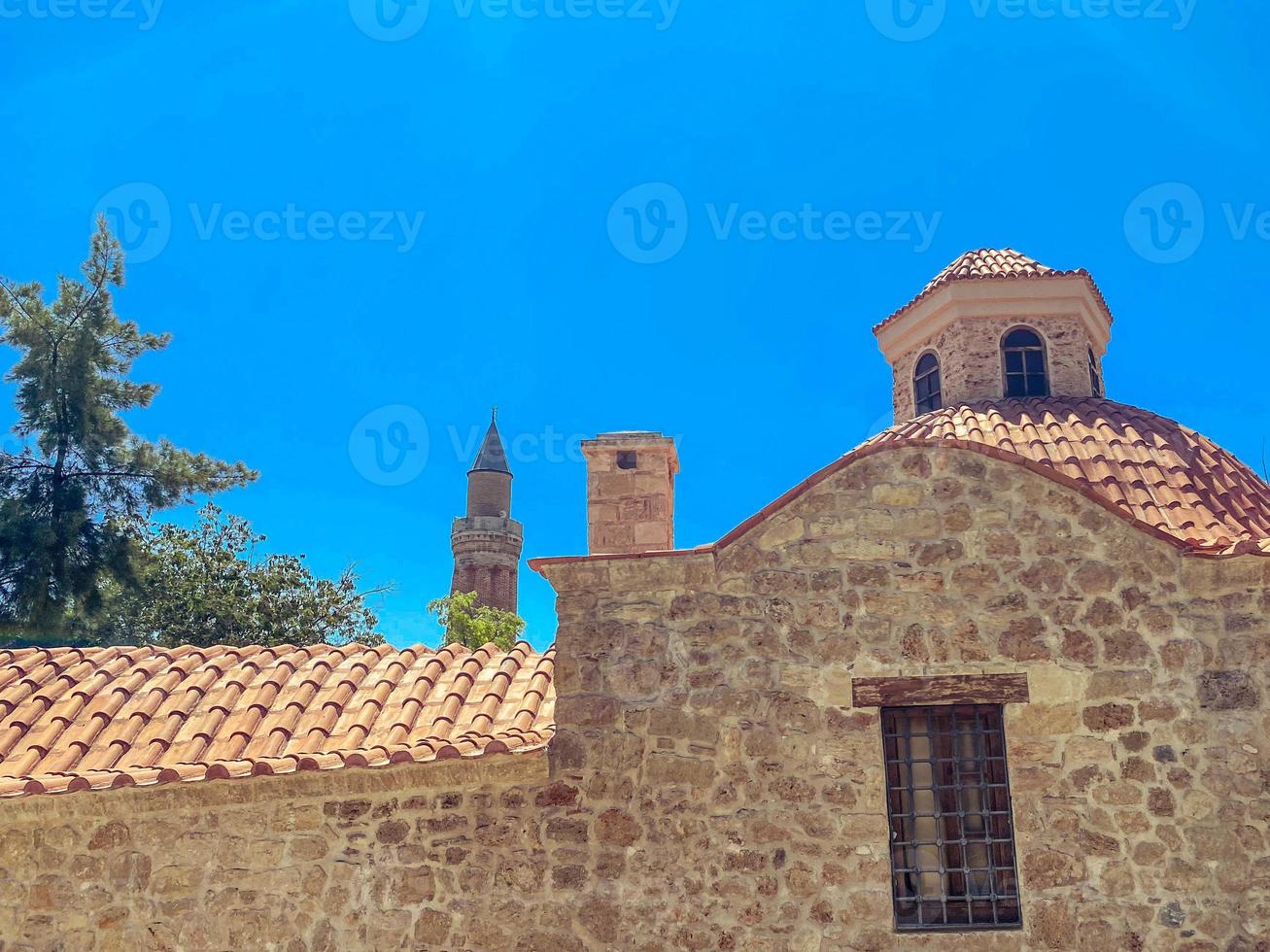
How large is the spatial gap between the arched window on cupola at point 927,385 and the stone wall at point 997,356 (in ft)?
1.03

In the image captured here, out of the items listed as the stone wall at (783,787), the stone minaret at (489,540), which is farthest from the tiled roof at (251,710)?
the stone minaret at (489,540)

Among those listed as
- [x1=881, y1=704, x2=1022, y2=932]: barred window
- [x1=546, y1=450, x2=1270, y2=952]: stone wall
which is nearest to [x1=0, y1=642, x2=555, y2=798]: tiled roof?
[x1=546, y1=450, x2=1270, y2=952]: stone wall

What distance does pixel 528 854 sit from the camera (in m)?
6.80

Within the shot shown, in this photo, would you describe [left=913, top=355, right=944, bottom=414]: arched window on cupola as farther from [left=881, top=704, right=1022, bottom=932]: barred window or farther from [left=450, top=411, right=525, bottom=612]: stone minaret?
[left=450, top=411, right=525, bottom=612]: stone minaret

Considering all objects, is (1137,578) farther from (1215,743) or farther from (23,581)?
(23,581)

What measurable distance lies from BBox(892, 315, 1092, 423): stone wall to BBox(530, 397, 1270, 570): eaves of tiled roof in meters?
0.84

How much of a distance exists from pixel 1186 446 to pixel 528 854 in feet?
21.0

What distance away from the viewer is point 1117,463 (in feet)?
28.6

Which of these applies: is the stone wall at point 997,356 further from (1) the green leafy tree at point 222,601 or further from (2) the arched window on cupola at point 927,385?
(1) the green leafy tree at point 222,601

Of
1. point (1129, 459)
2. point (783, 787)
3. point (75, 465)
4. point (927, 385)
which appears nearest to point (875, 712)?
point (783, 787)

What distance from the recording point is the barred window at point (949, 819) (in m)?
6.59

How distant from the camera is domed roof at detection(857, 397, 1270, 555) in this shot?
283 inches

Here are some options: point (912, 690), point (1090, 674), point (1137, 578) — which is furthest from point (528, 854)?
point (1137, 578)

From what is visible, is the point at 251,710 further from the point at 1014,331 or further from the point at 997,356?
the point at 1014,331
